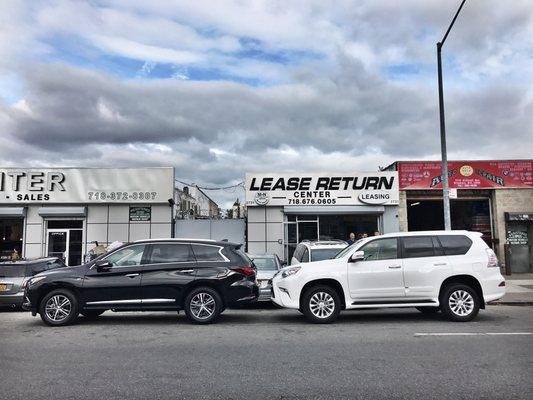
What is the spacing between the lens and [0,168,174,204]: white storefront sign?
20078 millimetres

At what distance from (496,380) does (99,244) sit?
17.2 m

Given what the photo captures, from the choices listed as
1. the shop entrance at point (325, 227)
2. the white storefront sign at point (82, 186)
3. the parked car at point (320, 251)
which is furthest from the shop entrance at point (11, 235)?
the parked car at point (320, 251)

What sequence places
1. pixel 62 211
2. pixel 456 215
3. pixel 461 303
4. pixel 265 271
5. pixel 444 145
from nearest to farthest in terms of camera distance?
pixel 461 303
pixel 265 271
pixel 444 145
pixel 62 211
pixel 456 215

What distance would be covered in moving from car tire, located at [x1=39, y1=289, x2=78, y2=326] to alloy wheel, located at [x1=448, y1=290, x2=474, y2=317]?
24.4ft

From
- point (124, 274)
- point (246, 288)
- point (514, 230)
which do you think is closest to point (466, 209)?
point (514, 230)

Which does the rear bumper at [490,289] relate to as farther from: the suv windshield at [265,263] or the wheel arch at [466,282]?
the suv windshield at [265,263]

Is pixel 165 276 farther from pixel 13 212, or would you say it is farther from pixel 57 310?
pixel 13 212

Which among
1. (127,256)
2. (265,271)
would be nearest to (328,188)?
(265,271)

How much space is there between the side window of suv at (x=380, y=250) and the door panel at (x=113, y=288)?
181 inches

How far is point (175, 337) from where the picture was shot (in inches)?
330

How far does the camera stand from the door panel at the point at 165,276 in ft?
31.8

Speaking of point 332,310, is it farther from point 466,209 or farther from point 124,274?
point 466,209

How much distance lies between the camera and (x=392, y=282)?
980 cm

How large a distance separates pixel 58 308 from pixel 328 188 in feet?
42.5
